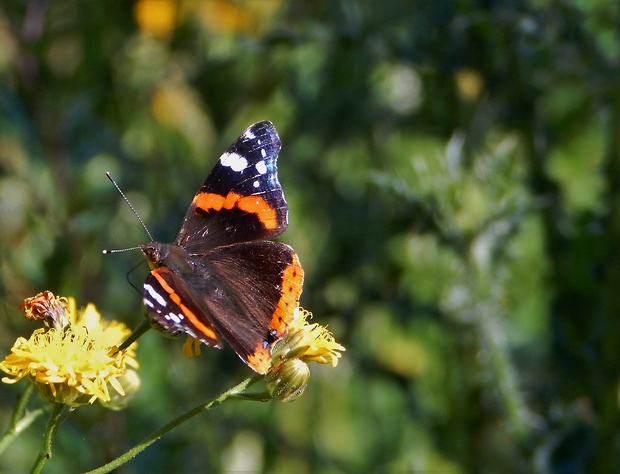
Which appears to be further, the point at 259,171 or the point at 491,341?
the point at 491,341

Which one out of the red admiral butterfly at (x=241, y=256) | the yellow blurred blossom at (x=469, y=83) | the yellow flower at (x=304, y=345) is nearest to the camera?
the red admiral butterfly at (x=241, y=256)

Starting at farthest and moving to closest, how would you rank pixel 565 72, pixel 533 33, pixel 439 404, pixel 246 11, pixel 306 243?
pixel 246 11 < pixel 306 243 < pixel 439 404 < pixel 565 72 < pixel 533 33

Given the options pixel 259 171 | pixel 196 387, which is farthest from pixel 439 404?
pixel 259 171

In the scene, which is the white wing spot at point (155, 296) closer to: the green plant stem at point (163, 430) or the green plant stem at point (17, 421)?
the green plant stem at point (163, 430)

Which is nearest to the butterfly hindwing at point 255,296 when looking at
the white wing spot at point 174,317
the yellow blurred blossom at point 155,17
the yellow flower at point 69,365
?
the white wing spot at point 174,317

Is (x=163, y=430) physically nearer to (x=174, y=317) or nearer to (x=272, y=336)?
(x=174, y=317)

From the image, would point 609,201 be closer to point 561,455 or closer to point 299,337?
point 561,455

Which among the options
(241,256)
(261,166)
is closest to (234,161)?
(261,166)

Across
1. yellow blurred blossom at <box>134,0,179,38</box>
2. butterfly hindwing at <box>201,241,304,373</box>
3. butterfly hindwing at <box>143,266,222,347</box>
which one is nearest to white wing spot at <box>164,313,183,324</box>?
butterfly hindwing at <box>143,266,222,347</box>
